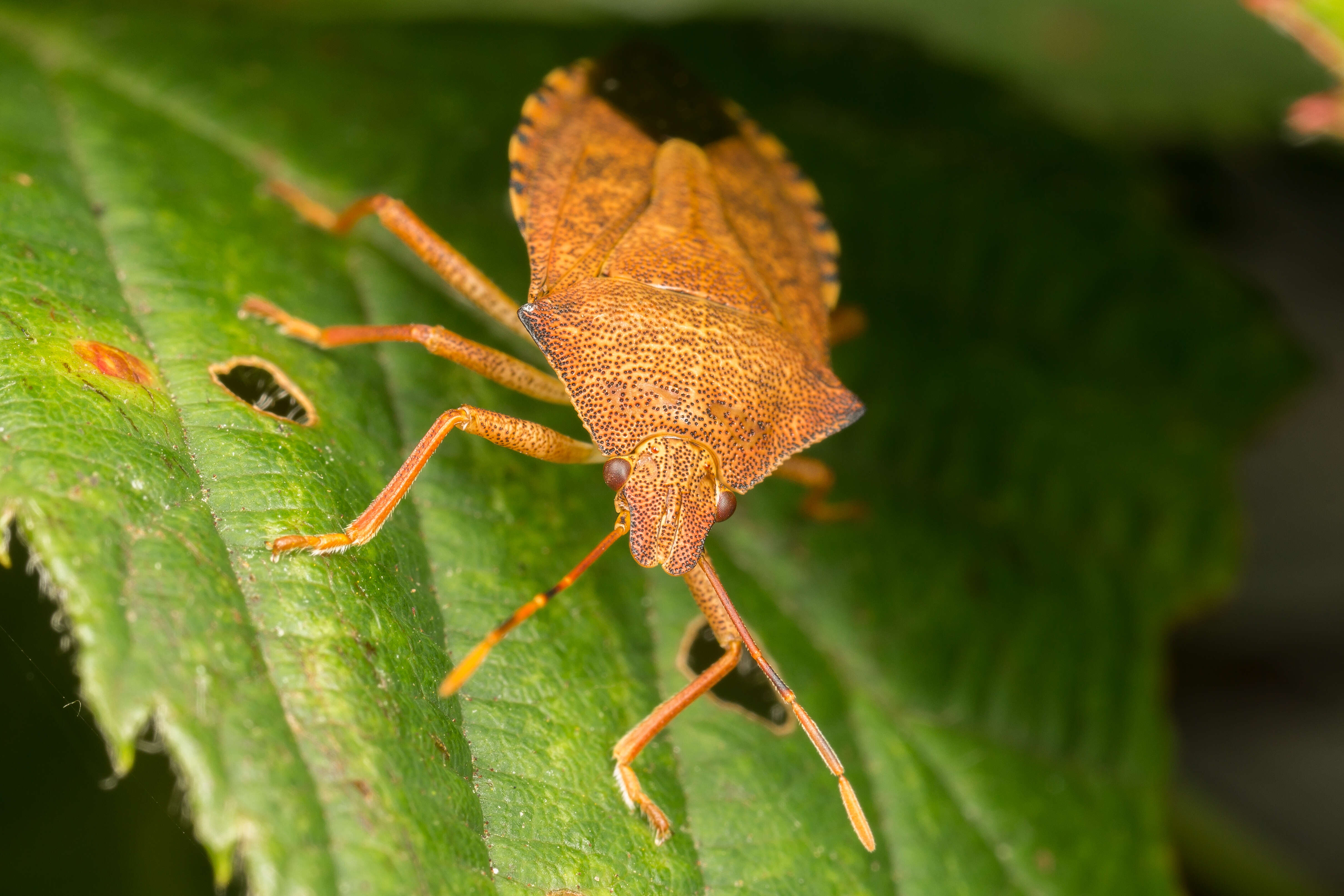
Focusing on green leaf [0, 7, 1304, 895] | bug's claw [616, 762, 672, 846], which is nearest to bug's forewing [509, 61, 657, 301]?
green leaf [0, 7, 1304, 895]

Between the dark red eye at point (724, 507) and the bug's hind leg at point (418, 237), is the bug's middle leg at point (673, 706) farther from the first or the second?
the bug's hind leg at point (418, 237)

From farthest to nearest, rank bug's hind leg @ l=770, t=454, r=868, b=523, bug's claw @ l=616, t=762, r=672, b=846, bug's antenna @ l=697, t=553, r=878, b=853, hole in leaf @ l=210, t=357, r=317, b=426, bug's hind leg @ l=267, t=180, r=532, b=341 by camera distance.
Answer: bug's hind leg @ l=770, t=454, r=868, b=523
bug's hind leg @ l=267, t=180, r=532, b=341
bug's antenna @ l=697, t=553, r=878, b=853
hole in leaf @ l=210, t=357, r=317, b=426
bug's claw @ l=616, t=762, r=672, b=846

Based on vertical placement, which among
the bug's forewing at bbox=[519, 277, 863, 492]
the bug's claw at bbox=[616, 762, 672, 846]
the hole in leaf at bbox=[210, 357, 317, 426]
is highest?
the bug's forewing at bbox=[519, 277, 863, 492]

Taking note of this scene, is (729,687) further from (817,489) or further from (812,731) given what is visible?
(817,489)

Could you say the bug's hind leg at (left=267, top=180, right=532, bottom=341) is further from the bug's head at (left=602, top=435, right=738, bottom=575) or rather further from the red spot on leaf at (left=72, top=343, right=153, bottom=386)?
the red spot on leaf at (left=72, top=343, right=153, bottom=386)

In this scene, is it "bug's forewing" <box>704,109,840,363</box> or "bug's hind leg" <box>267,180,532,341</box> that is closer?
"bug's hind leg" <box>267,180,532,341</box>

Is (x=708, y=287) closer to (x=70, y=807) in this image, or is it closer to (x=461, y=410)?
(x=461, y=410)

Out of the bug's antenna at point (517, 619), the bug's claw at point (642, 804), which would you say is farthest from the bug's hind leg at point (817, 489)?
the bug's claw at point (642, 804)
